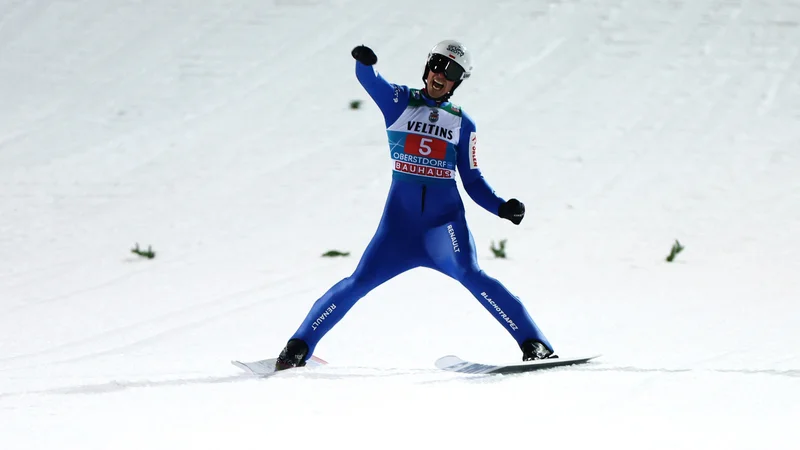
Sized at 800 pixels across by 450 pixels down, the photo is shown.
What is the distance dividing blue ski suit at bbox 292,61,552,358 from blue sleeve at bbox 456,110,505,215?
1.2 inches

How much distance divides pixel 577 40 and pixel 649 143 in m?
2.96

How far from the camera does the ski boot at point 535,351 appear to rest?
183 inches

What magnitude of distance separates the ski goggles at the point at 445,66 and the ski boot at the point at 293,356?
4.91 ft

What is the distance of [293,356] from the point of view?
186 inches

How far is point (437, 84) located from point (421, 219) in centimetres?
68

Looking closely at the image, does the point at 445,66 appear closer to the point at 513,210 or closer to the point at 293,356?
the point at 513,210

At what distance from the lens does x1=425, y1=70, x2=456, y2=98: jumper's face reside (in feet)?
15.4

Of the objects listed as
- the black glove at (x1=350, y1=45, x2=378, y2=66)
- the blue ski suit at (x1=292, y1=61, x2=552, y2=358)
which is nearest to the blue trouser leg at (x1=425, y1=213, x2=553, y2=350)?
the blue ski suit at (x1=292, y1=61, x2=552, y2=358)

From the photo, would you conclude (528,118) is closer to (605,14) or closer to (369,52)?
(605,14)

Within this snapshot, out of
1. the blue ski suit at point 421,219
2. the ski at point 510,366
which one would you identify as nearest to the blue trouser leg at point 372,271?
the blue ski suit at point 421,219

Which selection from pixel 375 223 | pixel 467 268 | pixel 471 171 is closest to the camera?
pixel 467 268

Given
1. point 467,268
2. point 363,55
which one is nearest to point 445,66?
point 363,55

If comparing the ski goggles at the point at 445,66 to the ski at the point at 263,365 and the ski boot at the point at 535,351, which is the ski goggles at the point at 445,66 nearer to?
the ski boot at the point at 535,351

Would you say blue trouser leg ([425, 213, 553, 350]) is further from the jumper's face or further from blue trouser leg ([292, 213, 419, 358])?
the jumper's face
